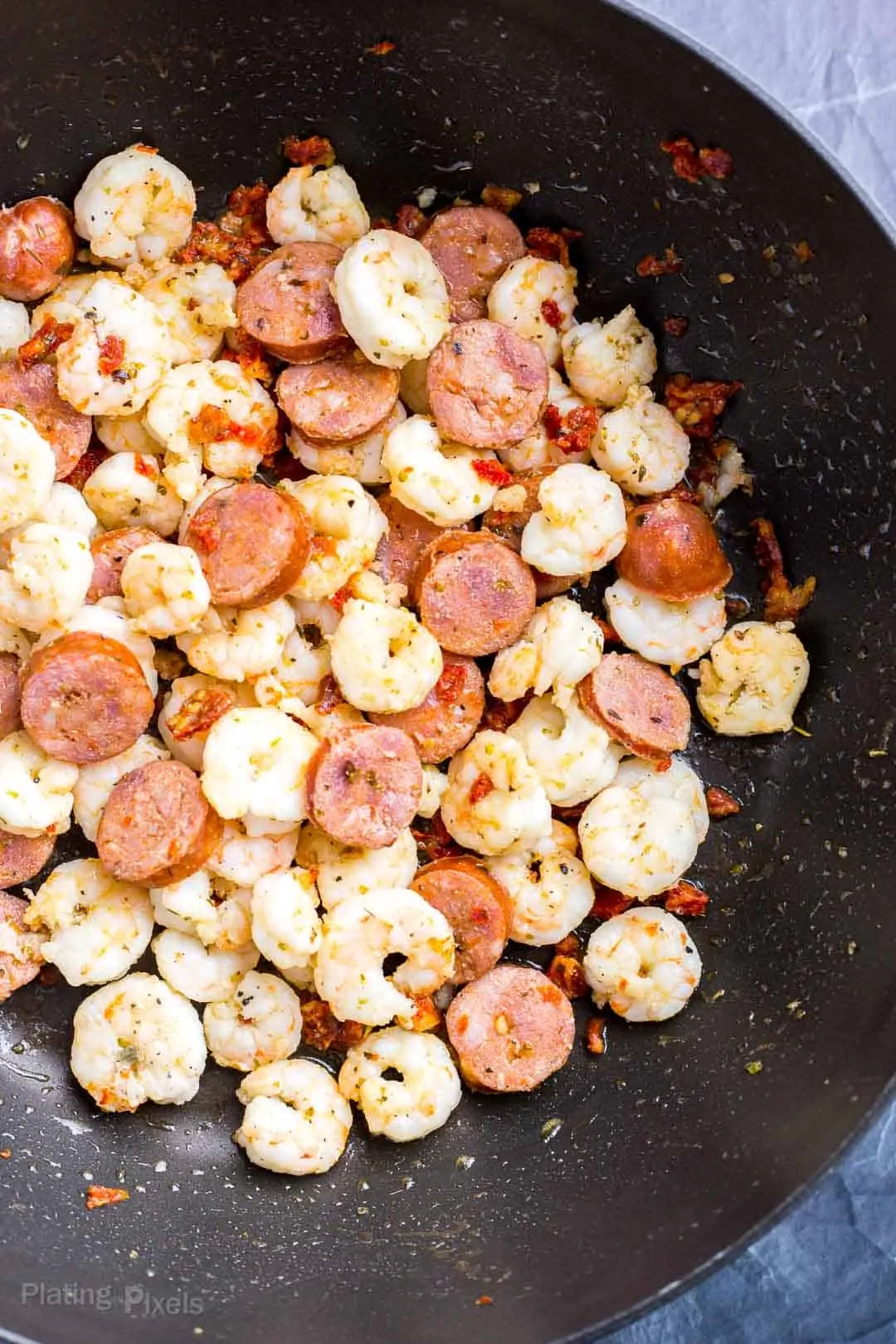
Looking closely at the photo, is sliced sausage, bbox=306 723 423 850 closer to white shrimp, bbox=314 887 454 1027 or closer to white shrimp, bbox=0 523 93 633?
white shrimp, bbox=314 887 454 1027

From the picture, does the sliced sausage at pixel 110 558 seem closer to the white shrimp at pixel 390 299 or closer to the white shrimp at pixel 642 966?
the white shrimp at pixel 390 299

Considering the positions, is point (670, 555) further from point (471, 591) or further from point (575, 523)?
point (471, 591)

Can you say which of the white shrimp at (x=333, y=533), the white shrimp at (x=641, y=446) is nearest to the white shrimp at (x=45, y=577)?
the white shrimp at (x=333, y=533)

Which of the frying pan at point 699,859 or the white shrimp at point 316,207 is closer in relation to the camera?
the frying pan at point 699,859

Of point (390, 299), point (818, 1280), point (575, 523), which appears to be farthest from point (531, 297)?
point (818, 1280)

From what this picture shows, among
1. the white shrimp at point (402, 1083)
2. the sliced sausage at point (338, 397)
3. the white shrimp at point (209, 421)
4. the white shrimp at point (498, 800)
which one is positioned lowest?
the white shrimp at point (402, 1083)

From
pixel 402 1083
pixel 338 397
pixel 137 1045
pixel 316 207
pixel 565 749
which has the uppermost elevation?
pixel 316 207
